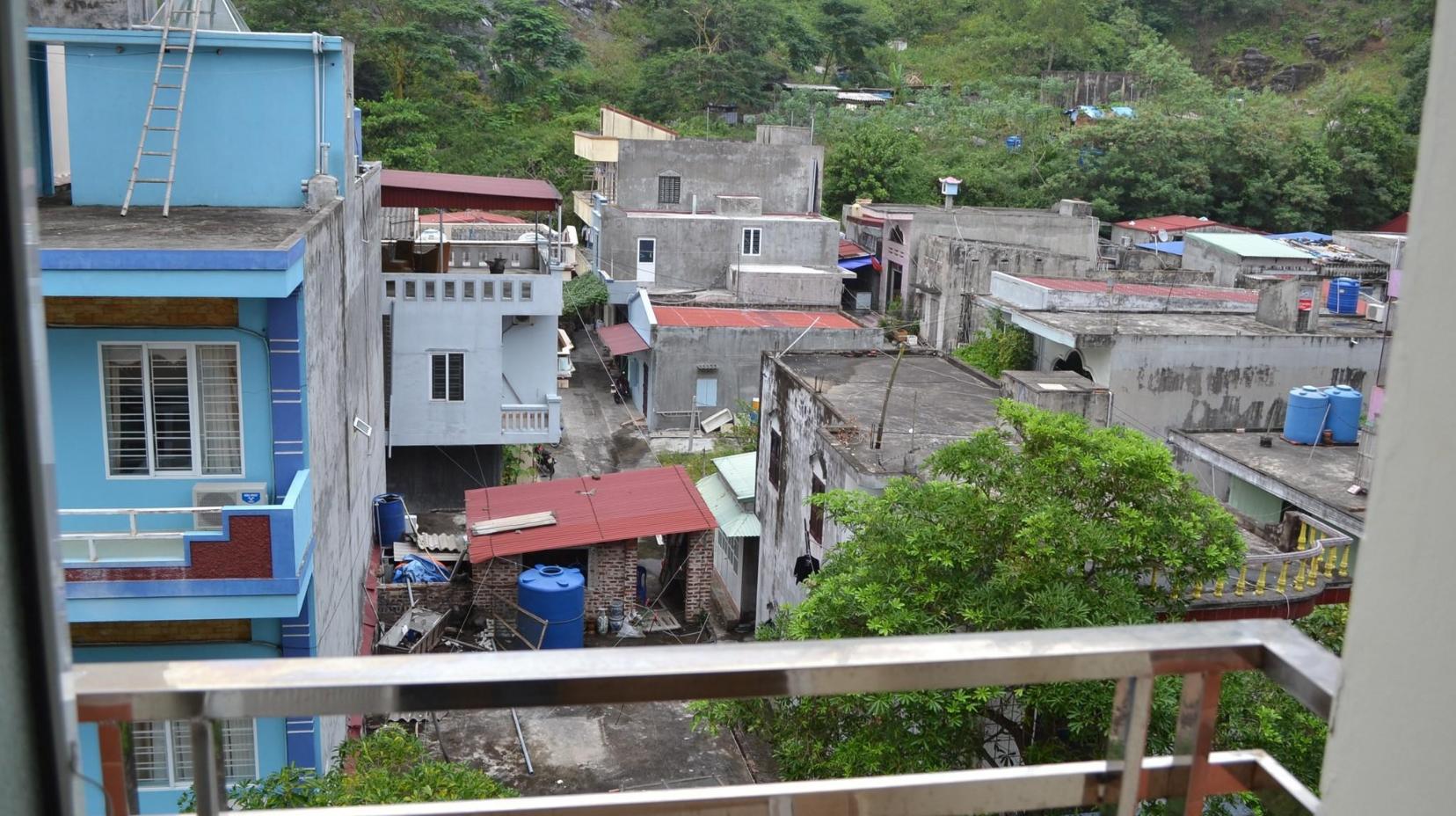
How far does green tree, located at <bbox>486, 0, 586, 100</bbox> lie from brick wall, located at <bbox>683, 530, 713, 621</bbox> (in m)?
27.2

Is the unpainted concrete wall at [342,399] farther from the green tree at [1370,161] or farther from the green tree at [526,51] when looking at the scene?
the green tree at [1370,161]

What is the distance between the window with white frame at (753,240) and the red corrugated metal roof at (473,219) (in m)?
4.85

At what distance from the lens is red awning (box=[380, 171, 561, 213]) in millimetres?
14148

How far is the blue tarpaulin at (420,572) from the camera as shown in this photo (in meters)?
13.6

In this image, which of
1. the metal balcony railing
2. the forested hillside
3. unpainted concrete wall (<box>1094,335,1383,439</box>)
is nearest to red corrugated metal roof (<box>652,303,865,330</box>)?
unpainted concrete wall (<box>1094,335,1383,439</box>)

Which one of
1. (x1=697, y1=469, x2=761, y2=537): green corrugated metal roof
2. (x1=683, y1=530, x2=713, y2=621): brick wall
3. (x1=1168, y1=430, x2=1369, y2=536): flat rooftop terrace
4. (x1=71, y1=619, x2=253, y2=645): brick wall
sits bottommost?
(x1=683, y1=530, x2=713, y2=621): brick wall

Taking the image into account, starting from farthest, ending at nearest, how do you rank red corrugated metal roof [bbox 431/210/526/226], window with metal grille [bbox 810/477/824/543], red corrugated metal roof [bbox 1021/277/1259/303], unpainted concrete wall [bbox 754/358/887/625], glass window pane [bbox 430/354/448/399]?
red corrugated metal roof [bbox 431/210/526/226]
red corrugated metal roof [bbox 1021/277/1259/303]
glass window pane [bbox 430/354/448/399]
window with metal grille [bbox 810/477/824/543]
unpainted concrete wall [bbox 754/358/887/625]

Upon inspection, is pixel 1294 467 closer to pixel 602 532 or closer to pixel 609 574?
pixel 602 532

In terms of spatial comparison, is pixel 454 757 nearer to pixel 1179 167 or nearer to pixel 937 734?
pixel 937 734

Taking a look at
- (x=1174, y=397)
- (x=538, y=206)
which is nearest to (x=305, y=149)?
(x=538, y=206)

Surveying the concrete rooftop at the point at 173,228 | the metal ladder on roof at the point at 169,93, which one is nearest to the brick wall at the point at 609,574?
the concrete rooftop at the point at 173,228

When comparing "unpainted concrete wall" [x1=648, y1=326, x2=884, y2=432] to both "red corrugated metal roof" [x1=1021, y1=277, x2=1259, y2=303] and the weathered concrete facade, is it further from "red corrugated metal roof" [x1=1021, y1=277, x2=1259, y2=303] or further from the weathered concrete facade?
the weathered concrete facade

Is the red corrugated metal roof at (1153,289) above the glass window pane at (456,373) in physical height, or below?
above

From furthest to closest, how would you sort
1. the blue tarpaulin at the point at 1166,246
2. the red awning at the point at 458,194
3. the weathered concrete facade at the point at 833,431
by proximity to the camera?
1. the blue tarpaulin at the point at 1166,246
2. the red awning at the point at 458,194
3. the weathered concrete facade at the point at 833,431
